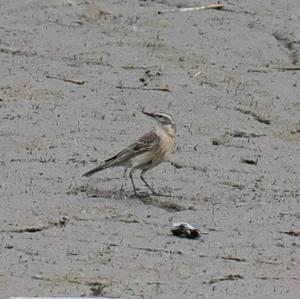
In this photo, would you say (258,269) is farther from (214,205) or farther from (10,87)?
(10,87)

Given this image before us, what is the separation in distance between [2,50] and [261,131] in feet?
10.2

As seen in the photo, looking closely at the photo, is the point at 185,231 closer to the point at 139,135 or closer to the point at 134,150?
the point at 134,150

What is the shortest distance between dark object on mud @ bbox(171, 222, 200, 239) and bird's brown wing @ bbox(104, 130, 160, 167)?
1317mm

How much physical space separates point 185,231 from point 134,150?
144cm

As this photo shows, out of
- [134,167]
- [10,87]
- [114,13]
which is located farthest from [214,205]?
[114,13]

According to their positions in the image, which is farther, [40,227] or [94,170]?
[94,170]

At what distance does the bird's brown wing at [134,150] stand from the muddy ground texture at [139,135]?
25cm

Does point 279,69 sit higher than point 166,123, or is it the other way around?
point 166,123

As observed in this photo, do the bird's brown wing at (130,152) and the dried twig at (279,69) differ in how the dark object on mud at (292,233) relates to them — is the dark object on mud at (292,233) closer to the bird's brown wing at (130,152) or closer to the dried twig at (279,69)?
the bird's brown wing at (130,152)

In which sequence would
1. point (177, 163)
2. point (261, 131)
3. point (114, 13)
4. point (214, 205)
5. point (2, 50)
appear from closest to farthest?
point (214, 205)
point (177, 163)
point (261, 131)
point (2, 50)
point (114, 13)

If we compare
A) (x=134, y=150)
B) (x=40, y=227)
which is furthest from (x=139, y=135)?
(x=40, y=227)

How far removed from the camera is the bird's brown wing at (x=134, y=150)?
37.0ft

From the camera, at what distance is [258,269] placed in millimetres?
9531

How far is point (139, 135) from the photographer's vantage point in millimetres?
12656
